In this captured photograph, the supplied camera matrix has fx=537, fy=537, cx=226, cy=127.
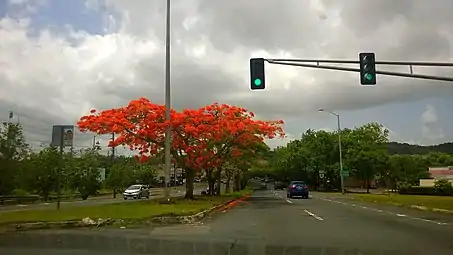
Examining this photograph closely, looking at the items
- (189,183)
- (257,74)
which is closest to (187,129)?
(189,183)

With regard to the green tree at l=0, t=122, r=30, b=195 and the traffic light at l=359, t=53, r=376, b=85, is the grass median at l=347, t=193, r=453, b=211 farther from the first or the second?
the green tree at l=0, t=122, r=30, b=195

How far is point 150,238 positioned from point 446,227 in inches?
418

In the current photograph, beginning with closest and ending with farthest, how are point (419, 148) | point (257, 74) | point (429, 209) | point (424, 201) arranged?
point (257, 74)
point (429, 209)
point (424, 201)
point (419, 148)

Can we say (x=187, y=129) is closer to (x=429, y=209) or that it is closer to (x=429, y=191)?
(x=429, y=209)

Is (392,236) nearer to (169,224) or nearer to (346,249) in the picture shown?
(346,249)

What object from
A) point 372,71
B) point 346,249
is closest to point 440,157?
point 372,71

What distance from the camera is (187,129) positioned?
32.6m

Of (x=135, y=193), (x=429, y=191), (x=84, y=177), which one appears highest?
(x=84, y=177)

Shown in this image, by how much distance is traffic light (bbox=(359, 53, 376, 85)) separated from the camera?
70.0 feet

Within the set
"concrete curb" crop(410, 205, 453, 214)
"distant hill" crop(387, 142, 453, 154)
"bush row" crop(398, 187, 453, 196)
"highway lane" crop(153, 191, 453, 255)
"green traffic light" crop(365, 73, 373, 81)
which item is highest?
"distant hill" crop(387, 142, 453, 154)

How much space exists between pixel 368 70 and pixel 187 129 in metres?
14.0

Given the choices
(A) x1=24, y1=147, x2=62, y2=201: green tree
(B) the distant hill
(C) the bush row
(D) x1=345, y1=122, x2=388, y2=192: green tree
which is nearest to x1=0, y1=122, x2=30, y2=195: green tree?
(A) x1=24, y1=147, x2=62, y2=201: green tree

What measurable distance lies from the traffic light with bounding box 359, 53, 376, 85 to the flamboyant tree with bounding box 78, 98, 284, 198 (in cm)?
1321

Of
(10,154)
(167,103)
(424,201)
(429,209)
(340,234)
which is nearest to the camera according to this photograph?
(340,234)
